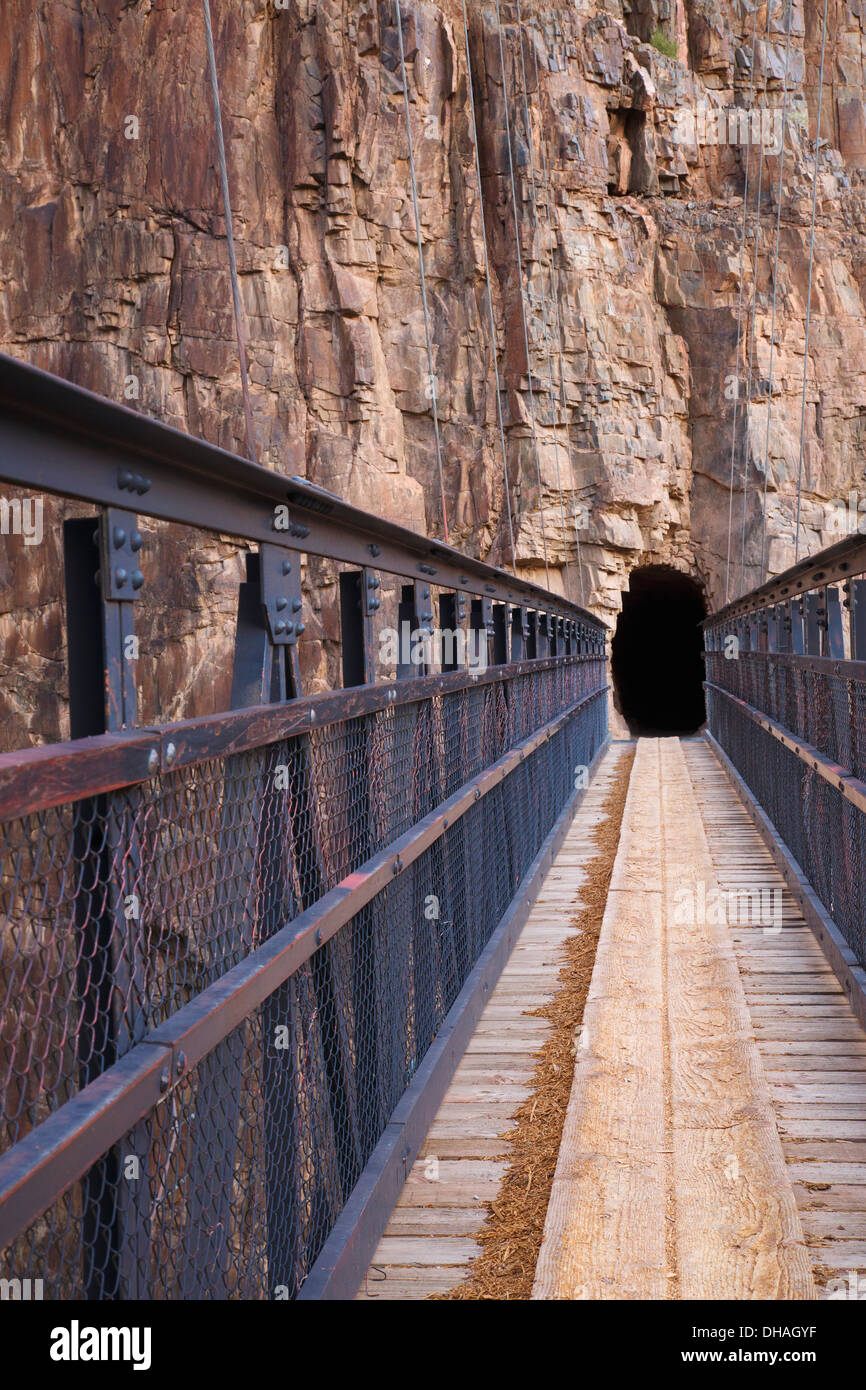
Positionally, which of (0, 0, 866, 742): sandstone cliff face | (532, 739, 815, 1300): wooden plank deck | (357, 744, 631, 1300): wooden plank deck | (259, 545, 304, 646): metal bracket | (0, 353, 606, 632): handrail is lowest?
(357, 744, 631, 1300): wooden plank deck

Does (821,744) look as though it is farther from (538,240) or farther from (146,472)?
(538,240)

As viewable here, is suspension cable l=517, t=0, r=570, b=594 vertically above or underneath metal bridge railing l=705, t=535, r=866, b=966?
above

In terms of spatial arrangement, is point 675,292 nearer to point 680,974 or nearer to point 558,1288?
point 680,974

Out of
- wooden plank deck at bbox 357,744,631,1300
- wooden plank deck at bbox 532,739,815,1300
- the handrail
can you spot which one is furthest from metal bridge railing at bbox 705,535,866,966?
the handrail

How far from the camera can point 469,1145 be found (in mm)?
3547

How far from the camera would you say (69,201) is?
28.5 meters

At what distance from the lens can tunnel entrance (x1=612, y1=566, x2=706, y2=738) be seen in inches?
1521

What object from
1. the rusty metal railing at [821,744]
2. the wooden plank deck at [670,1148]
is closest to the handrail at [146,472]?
the wooden plank deck at [670,1148]

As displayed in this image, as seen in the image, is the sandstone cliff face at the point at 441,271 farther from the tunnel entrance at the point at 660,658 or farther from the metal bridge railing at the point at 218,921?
the metal bridge railing at the point at 218,921

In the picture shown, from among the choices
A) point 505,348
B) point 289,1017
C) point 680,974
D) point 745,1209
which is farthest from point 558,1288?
point 505,348

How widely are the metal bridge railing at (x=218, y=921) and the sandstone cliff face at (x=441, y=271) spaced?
22.3 metres

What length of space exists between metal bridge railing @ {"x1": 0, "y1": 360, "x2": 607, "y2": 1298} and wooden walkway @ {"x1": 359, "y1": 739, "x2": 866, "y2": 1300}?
0.64ft

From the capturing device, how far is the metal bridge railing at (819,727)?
454 cm

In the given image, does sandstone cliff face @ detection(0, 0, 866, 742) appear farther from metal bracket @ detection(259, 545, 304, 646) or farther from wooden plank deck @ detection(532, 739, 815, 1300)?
metal bracket @ detection(259, 545, 304, 646)
